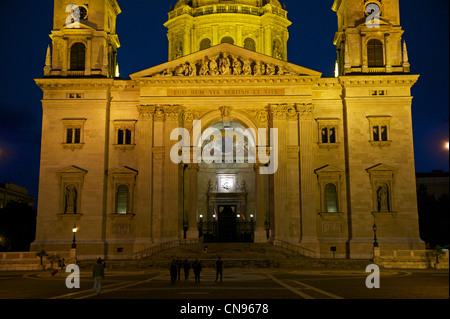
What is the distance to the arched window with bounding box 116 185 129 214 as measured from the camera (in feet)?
153

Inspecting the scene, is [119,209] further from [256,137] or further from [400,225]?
[400,225]

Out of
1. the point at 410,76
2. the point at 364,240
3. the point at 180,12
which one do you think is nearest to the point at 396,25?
the point at 410,76

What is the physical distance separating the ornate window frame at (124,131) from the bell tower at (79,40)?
4478 mm

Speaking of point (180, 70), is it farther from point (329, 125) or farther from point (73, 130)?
point (329, 125)

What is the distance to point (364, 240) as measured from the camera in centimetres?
4456

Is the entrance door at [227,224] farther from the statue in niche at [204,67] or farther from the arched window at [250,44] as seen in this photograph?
the arched window at [250,44]

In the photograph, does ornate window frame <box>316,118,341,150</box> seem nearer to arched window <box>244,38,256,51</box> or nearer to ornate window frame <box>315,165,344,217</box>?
ornate window frame <box>315,165,344,217</box>

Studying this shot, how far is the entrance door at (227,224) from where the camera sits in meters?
55.3

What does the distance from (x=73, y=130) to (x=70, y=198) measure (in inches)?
230
